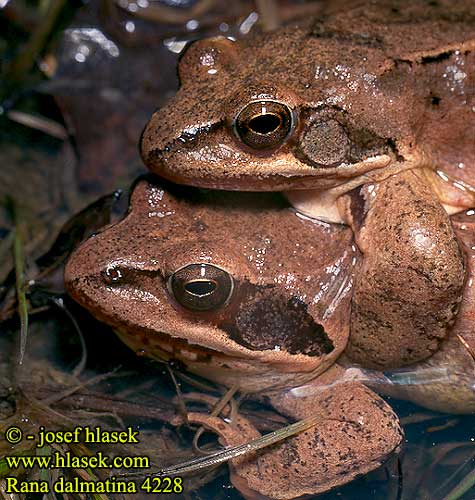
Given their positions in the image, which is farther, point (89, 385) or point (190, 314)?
point (89, 385)

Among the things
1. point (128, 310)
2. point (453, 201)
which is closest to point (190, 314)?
point (128, 310)

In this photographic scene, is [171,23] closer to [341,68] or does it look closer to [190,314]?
[341,68]

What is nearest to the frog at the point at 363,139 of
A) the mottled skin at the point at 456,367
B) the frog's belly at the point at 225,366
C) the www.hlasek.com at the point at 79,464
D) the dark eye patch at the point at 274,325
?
the mottled skin at the point at 456,367

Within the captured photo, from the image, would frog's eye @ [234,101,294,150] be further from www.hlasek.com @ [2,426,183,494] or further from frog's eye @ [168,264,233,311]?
www.hlasek.com @ [2,426,183,494]

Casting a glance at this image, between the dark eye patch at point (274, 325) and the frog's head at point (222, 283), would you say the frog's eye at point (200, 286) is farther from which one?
the dark eye patch at point (274, 325)

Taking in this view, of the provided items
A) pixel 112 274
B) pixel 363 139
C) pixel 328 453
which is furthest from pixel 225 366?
pixel 363 139

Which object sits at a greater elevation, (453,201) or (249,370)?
(453,201)
